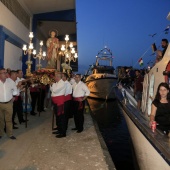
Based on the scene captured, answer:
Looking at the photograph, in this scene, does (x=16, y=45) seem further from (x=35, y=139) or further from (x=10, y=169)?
(x=10, y=169)

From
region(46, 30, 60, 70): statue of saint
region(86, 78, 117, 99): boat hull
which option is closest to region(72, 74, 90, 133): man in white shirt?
region(46, 30, 60, 70): statue of saint

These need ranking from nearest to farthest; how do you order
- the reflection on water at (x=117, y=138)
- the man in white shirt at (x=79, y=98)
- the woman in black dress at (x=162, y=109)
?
the woman in black dress at (x=162, y=109) → the reflection on water at (x=117, y=138) → the man in white shirt at (x=79, y=98)

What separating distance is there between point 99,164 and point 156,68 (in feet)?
8.18

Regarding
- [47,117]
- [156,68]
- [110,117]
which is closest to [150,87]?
[156,68]

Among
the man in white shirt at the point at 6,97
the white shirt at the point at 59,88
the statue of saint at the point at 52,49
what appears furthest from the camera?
the statue of saint at the point at 52,49

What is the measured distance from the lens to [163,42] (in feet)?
20.5

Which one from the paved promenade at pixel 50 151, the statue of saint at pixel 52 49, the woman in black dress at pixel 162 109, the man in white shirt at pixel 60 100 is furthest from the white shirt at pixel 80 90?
the statue of saint at pixel 52 49

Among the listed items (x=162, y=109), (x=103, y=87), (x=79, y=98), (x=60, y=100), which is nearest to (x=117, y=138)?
(x=79, y=98)

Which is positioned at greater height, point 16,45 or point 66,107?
point 16,45

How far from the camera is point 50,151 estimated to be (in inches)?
228

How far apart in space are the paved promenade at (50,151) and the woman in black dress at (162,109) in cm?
132

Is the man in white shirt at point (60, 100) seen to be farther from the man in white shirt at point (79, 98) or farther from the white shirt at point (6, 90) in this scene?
the white shirt at point (6, 90)

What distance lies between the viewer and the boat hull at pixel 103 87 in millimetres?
18766

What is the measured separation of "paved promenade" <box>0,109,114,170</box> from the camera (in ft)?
16.3
